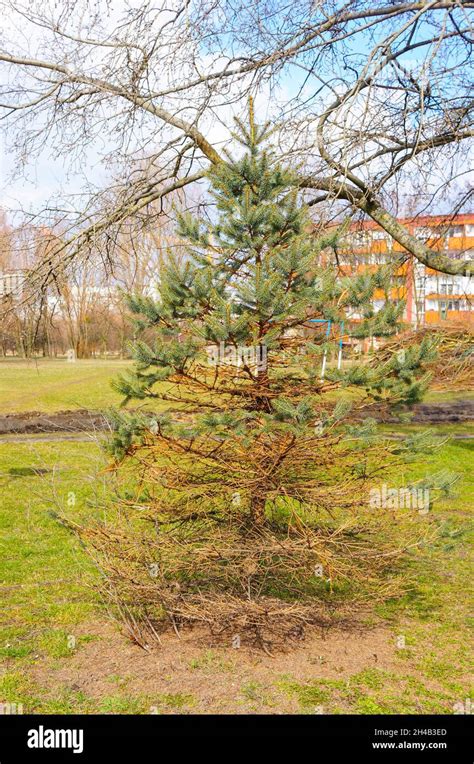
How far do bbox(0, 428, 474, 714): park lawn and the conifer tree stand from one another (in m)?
0.37

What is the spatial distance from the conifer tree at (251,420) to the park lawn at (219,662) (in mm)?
370

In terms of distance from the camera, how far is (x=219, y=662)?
15.2 ft

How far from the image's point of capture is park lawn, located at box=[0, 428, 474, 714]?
4070 mm

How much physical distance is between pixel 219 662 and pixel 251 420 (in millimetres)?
1686

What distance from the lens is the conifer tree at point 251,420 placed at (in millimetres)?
4594

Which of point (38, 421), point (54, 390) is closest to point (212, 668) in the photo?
point (38, 421)

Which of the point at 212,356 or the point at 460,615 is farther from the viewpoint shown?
the point at 460,615

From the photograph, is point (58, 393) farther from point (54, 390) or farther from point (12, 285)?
point (12, 285)

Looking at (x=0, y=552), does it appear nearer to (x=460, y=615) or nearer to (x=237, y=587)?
(x=237, y=587)

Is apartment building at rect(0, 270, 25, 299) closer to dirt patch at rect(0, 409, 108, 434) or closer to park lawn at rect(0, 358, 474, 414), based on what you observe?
dirt patch at rect(0, 409, 108, 434)

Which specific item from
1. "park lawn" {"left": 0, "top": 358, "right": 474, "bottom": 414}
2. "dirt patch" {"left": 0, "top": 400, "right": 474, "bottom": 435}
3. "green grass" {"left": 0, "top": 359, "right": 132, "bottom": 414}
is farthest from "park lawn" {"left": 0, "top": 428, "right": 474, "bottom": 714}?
"park lawn" {"left": 0, "top": 358, "right": 474, "bottom": 414}
